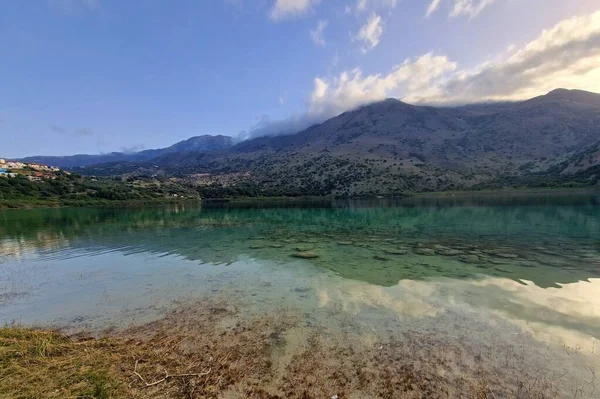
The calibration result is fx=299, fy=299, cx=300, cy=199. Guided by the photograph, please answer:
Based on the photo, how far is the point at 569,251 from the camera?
28.8 m

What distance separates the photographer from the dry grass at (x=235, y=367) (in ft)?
28.6

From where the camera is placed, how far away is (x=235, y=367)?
10.3 m

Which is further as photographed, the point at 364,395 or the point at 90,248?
the point at 90,248

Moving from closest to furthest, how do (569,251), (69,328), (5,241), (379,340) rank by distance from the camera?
(379,340)
(69,328)
(569,251)
(5,241)

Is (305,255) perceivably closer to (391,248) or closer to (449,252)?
(391,248)

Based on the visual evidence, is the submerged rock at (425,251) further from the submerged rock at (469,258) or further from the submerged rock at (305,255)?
the submerged rock at (305,255)

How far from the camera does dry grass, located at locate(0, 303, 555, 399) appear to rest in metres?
8.73

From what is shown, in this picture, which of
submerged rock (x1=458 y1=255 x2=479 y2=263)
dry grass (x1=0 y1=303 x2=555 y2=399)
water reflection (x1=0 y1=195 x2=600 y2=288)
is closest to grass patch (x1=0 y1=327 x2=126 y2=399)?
dry grass (x1=0 y1=303 x2=555 y2=399)

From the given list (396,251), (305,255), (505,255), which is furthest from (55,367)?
(505,255)

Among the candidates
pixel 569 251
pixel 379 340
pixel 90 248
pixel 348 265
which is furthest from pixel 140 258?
pixel 569 251

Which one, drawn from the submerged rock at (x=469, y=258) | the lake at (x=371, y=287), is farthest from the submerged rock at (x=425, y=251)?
the submerged rock at (x=469, y=258)

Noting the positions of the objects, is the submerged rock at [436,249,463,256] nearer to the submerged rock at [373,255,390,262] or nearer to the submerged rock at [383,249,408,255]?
the submerged rock at [383,249,408,255]

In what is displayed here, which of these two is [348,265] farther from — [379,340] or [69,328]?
[69,328]

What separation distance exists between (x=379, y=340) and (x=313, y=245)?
24.9 m
